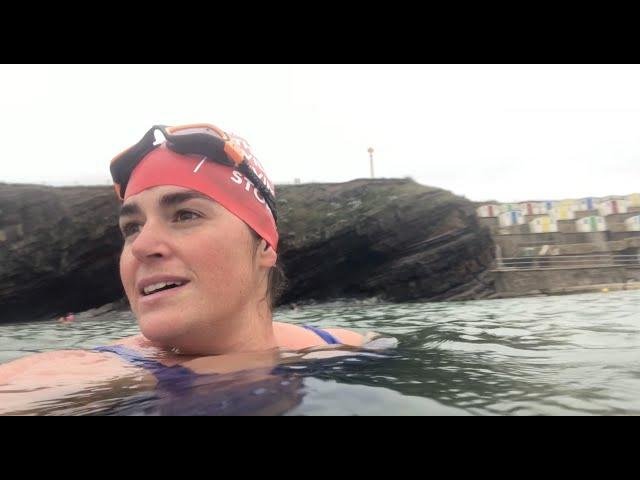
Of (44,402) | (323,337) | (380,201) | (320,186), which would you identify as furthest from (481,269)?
(44,402)

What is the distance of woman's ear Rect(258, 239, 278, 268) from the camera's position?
2.29m

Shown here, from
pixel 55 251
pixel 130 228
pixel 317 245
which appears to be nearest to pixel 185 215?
pixel 130 228

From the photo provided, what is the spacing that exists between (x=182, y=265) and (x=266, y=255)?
566 mm

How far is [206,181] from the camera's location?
2.10 m

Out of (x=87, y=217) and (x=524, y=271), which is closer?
(x=87, y=217)

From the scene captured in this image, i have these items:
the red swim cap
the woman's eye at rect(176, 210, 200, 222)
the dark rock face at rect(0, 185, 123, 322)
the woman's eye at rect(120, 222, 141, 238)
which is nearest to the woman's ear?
the red swim cap

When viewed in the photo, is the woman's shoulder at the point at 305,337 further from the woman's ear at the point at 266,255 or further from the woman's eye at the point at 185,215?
the woman's eye at the point at 185,215

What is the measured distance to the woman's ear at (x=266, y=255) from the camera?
229 centimetres

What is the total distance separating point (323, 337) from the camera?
113 inches

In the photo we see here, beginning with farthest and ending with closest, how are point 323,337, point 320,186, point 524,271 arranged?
point 320,186
point 524,271
point 323,337

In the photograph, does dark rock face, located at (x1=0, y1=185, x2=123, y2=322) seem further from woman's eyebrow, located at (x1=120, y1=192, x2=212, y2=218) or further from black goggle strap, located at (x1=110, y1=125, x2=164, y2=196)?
woman's eyebrow, located at (x1=120, y1=192, x2=212, y2=218)
